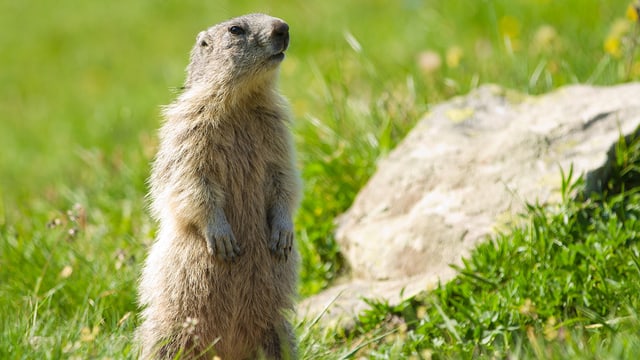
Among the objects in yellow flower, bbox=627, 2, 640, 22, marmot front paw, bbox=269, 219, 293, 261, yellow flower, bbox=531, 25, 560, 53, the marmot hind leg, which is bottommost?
the marmot hind leg

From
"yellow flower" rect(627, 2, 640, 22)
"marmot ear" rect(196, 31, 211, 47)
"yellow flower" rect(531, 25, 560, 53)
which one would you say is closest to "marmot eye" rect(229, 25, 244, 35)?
"marmot ear" rect(196, 31, 211, 47)

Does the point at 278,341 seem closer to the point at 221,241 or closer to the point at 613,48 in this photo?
the point at 221,241

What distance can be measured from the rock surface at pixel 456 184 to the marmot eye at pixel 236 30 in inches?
54.8

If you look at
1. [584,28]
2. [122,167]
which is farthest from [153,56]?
[584,28]

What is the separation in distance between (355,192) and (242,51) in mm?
1677

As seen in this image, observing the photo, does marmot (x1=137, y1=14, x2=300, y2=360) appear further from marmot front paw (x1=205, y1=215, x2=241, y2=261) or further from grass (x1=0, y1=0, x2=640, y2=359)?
grass (x1=0, y1=0, x2=640, y2=359)

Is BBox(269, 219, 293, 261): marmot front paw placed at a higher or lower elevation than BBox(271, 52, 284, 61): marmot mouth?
lower

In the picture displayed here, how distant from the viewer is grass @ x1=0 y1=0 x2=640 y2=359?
4.32 m

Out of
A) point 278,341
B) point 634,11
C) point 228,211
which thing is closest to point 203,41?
point 228,211

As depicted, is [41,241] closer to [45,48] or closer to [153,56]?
[153,56]

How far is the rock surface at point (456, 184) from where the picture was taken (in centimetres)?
502

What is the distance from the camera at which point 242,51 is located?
459 centimetres

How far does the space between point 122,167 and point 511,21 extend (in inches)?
132

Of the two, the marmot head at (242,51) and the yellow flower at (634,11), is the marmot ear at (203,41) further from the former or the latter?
the yellow flower at (634,11)
